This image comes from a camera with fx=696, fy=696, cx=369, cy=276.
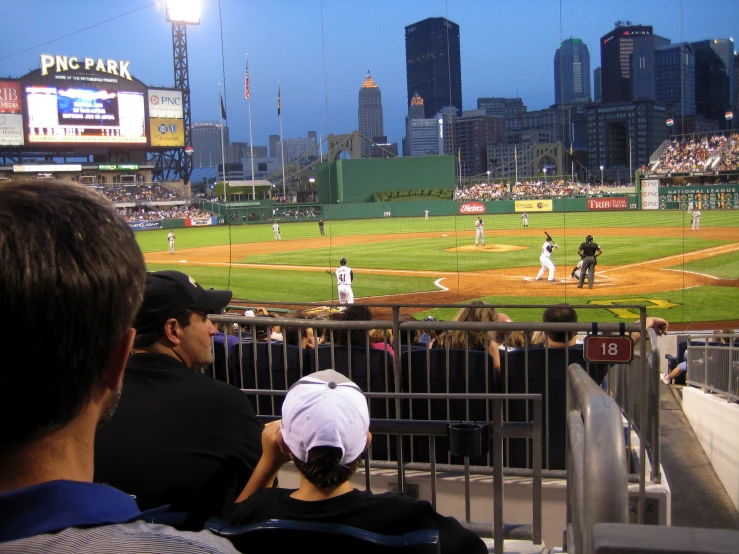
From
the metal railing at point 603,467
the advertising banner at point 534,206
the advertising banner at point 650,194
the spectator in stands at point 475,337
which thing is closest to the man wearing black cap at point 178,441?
the metal railing at point 603,467

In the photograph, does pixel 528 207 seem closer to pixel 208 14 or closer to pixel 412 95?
pixel 412 95

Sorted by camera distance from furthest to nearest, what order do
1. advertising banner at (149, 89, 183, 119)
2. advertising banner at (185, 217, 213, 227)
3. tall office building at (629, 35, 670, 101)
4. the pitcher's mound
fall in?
advertising banner at (149, 89, 183, 119)
advertising banner at (185, 217, 213, 227)
the pitcher's mound
tall office building at (629, 35, 670, 101)

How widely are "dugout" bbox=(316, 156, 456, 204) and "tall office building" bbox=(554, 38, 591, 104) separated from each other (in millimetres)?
5756

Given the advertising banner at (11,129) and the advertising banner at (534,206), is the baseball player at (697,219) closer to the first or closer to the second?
the advertising banner at (534,206)

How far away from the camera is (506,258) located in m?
25.0

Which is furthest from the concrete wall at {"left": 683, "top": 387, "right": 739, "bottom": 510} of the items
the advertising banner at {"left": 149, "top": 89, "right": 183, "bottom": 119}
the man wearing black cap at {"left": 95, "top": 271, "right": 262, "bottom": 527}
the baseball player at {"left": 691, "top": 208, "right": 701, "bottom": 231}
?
the advertising banner at {"left": 149, "top": 89, "right": 183, "bottom": 119}

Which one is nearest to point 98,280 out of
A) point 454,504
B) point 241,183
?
point 454,504

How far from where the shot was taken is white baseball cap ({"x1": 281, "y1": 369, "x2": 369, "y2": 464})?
216 cm

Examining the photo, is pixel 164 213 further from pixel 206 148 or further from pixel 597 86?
pixel 206 148

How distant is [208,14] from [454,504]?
58.2ft

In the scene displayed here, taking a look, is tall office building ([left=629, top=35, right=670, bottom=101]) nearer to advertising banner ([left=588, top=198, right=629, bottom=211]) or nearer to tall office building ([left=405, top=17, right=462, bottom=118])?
tall office building ([left=405, top=17, right=462, bottom=118])

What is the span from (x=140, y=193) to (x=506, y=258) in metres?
43.2

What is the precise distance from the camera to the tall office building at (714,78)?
17938 millimetres

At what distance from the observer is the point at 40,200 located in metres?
1.08
